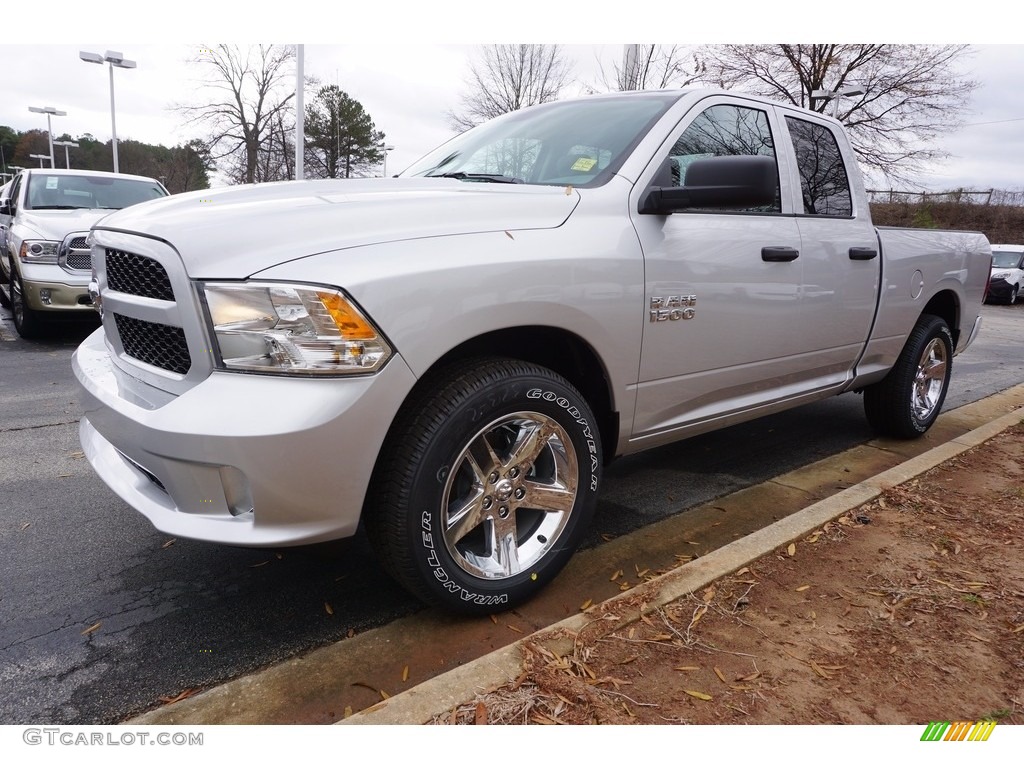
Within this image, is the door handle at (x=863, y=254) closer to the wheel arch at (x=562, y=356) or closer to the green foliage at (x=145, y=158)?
the wheel arch at (x=562, y=356)

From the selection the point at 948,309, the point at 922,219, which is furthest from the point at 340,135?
the point at 948,309

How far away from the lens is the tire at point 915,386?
14.8 feet

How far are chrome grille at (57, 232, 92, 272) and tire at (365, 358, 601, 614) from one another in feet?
20.3

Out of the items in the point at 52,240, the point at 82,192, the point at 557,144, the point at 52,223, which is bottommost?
the point at 52,240

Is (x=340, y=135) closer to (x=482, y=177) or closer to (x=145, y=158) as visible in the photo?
(x=145, y=158)

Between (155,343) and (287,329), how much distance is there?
55 centimetres

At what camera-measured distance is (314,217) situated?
2.08 metres

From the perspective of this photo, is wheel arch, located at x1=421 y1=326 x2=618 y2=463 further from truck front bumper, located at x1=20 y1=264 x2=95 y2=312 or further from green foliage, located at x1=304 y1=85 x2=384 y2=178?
green foliage, located at x1=304 y1=85 x2=384 y2=178

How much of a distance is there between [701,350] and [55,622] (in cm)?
253

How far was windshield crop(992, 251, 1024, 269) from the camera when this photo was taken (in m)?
21.2

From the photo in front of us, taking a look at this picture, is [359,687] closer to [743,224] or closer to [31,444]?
[743,224]

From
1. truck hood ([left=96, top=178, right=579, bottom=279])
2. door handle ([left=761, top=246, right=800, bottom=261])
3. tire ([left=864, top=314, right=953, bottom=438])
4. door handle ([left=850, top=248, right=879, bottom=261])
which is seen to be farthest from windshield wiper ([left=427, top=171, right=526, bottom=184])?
tire ([left=864, top=314, right=953, bottom=438])

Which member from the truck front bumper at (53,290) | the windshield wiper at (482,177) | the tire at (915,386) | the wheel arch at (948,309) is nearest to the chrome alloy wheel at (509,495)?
the windshield wiper at (482,177)

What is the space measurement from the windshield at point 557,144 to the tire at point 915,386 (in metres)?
2.52
